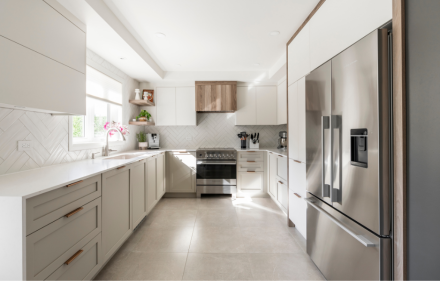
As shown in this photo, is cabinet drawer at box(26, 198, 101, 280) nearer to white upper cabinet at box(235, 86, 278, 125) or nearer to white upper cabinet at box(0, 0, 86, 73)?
white upper cabinet at box(0, 0, 86, 73)

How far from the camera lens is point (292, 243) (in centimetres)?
224

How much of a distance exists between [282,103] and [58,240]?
365 cm

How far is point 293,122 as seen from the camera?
98.7 inches

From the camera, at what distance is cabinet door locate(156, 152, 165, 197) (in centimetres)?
340

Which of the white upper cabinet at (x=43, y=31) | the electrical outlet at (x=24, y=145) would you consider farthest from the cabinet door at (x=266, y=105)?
the electrical outlet at (x=24, y=145)

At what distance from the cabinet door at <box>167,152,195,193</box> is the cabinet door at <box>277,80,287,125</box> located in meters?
1.87

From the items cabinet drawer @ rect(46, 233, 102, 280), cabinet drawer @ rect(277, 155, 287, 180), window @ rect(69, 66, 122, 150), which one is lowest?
cabinet drawer @ rect(46, 233, 102, 280)

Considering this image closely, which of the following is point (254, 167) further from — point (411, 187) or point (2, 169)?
point (2, 169)

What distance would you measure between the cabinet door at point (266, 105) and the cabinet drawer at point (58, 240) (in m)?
3.28

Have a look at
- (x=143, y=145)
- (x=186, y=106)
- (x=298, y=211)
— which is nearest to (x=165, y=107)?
(x=186, y=106)

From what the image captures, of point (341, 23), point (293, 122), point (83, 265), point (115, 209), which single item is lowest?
point (83, 265)

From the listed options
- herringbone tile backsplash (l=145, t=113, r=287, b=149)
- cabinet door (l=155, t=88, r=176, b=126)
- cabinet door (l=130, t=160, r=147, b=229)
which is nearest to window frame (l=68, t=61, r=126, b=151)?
cabinet door (l=130, t=160, r=147, b=229)

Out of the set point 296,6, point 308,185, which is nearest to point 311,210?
point 308,185

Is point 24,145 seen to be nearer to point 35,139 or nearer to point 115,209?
point 35,139
